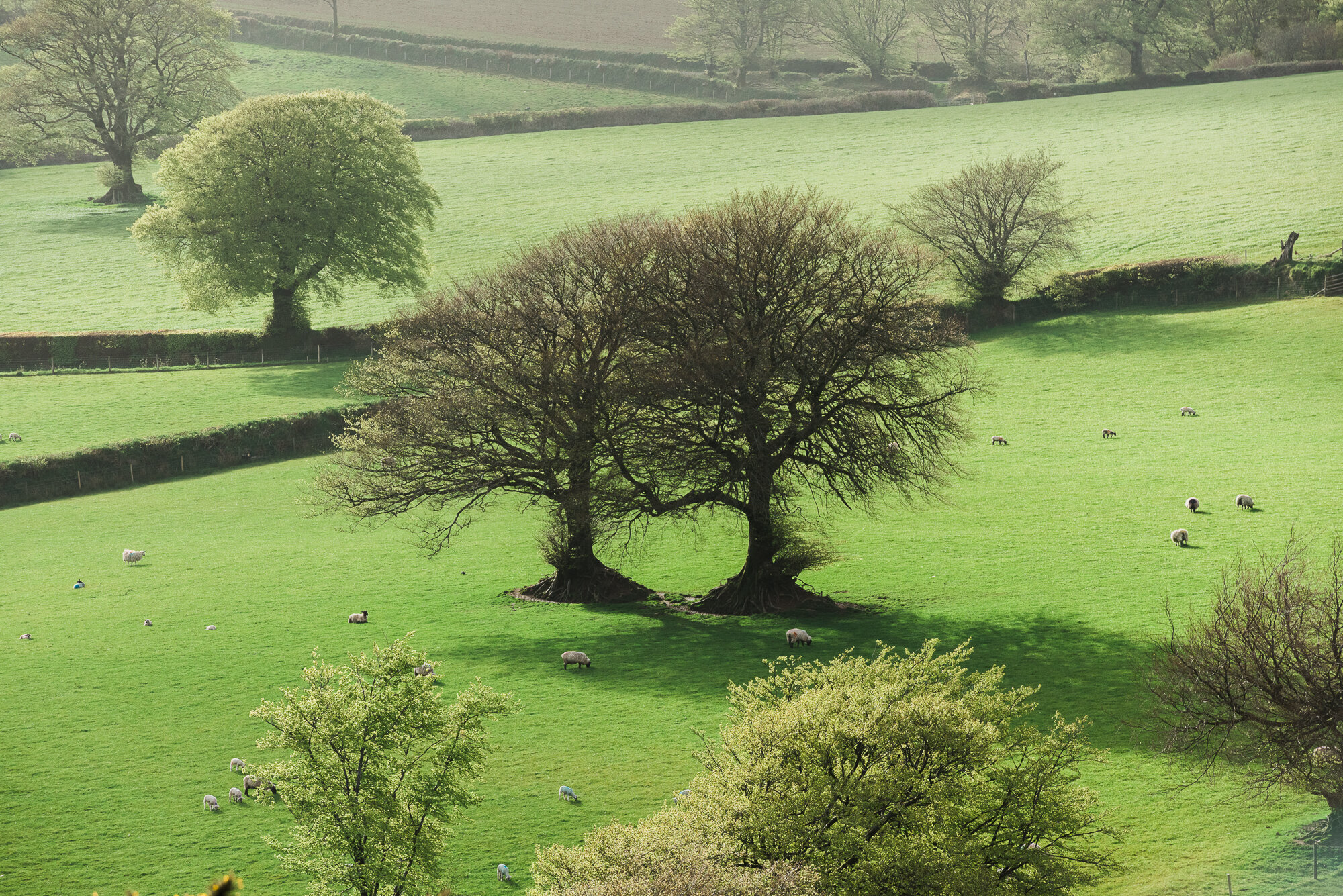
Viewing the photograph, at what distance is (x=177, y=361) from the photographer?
62.3 meters

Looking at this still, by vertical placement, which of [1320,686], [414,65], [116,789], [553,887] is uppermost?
[414,65]

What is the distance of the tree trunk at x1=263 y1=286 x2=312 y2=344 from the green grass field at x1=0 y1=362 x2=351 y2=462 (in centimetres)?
257

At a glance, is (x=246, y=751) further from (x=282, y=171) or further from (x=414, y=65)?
(x=414, y=65)

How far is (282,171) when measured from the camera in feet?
200

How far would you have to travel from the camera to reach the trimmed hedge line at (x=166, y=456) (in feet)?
151

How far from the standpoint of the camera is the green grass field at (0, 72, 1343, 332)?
221 ft

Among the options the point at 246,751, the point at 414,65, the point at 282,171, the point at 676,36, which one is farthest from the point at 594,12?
the point at 246,751

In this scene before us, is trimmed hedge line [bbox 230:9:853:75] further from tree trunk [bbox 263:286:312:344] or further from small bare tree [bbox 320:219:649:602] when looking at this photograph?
small bare tree [bbox 320:219:649:602]

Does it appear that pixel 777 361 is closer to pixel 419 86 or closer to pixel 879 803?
pixel 879 803

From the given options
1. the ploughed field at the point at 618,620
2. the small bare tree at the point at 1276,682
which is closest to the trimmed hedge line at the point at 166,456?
the ploughed field at the point at 618,620

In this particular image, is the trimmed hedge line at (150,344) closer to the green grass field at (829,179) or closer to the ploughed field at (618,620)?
the green grass field at (829,179)

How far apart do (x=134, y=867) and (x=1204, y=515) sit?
30606mm

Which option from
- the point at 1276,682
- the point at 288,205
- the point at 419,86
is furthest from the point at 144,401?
the point at 419,86

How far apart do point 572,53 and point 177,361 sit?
88.3m
